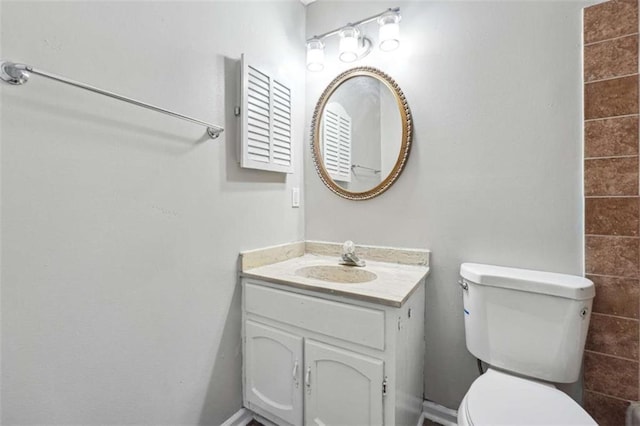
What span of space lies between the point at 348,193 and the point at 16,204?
1.33 m

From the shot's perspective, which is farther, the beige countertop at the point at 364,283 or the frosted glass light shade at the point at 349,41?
the frosted glass light shade at the point at 349,41

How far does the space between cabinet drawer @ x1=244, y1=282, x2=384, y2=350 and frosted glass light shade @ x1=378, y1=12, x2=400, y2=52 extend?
1243 millimetres

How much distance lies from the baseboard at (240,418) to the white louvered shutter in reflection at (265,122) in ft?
3.84

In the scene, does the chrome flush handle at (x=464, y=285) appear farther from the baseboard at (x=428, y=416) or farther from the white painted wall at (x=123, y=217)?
the white painted wall at (x=123, y=217)

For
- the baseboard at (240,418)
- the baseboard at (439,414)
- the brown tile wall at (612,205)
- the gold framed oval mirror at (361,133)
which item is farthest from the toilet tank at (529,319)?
the baseboard at (240,418)

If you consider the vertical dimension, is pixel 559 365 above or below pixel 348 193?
below

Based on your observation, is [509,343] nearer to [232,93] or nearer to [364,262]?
[364,262]

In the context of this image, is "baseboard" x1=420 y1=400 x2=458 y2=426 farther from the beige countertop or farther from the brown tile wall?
the beige countertop

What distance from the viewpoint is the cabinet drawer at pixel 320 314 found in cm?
109

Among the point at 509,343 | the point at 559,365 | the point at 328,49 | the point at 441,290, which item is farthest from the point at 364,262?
the point at 328,49

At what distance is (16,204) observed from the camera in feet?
2.60

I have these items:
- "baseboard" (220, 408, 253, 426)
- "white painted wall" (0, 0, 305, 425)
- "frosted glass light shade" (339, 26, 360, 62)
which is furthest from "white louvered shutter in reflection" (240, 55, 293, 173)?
"baseboard" (220, 408, 253, 426)

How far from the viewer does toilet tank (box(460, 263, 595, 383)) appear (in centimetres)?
109

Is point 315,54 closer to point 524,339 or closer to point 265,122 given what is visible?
point 265,122
